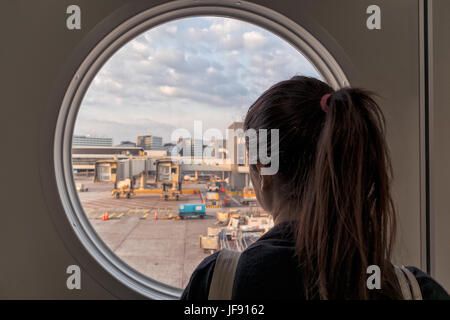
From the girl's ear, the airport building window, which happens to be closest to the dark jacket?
the girl's ear

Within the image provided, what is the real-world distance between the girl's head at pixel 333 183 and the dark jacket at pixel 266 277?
22 mm

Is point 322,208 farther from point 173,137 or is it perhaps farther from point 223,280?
point 173,137

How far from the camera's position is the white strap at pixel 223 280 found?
1.53 ft

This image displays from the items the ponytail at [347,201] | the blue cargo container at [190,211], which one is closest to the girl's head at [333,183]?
the ponytail at [347,201]

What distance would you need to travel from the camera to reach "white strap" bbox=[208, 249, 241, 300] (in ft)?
1.53

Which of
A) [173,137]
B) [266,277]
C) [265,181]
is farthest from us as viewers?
[173,137]

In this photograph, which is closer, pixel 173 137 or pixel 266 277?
pixel 266 277

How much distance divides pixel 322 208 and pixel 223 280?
21 cm

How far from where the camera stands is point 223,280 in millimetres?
469

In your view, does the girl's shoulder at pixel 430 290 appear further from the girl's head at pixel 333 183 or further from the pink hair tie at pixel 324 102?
the pink hair tie at pixel 324 102

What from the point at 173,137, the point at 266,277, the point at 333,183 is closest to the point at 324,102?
the point at 333,183

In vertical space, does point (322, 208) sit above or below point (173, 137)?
below

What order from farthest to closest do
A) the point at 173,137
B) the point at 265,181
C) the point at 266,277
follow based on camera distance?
the point at 173,137, the point at 265,181, the point at 266,277

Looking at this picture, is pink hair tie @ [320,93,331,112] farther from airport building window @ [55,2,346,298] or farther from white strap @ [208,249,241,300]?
airport building window @ [55,2,346,298]
